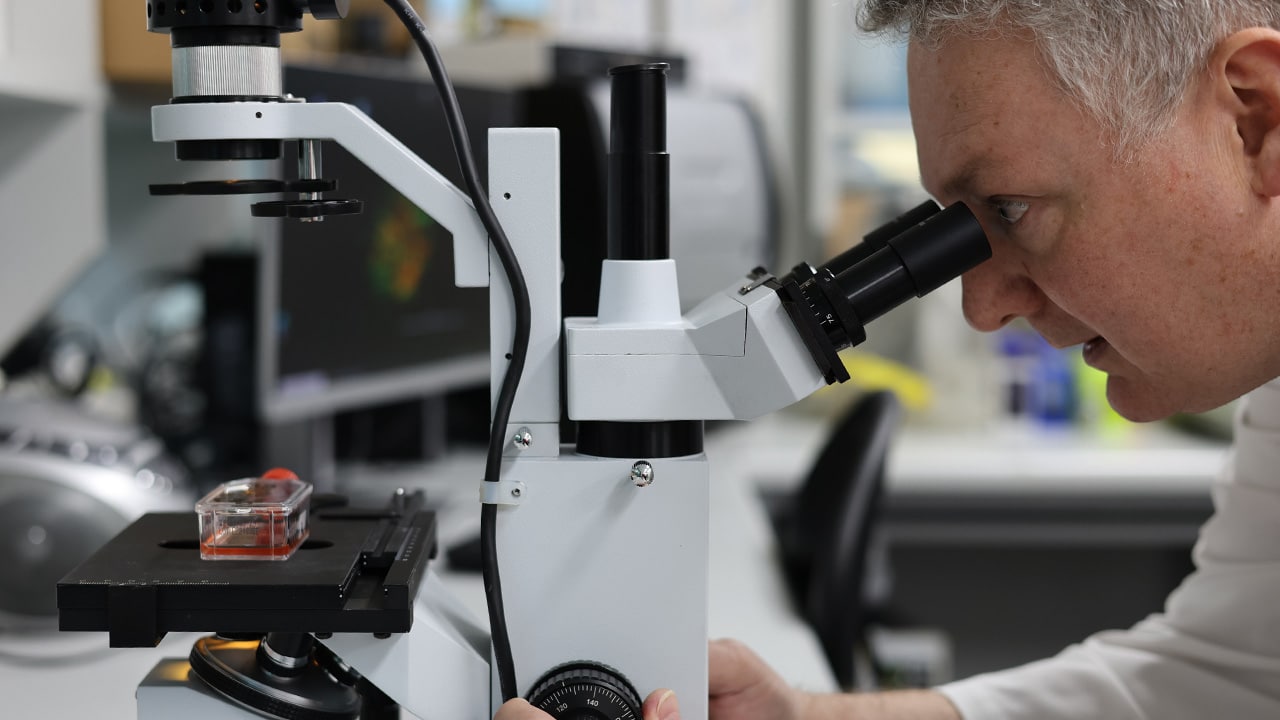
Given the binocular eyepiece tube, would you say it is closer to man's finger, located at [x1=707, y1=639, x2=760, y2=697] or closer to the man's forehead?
the man's forehead

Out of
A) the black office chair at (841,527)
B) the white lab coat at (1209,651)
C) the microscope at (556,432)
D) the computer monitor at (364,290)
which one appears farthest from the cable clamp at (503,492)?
the black office chair at (841,527)

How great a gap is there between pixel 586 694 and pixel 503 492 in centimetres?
12

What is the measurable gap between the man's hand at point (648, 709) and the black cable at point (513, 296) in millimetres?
41

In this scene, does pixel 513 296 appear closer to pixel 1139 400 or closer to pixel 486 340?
pixel 1139 400

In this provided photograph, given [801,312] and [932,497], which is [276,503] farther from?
[932,497]

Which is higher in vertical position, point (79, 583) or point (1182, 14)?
point (1182, 14)

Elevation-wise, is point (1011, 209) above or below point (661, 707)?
above

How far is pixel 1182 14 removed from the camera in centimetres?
70

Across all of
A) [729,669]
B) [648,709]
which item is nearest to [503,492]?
[648,709]

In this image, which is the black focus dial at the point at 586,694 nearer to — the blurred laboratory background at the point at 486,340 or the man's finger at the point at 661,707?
the man's finger at the point at 661,707

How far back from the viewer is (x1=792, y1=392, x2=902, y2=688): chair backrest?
4.83 feet

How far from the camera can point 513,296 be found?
26.4 inches

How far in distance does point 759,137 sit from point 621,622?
1744mm

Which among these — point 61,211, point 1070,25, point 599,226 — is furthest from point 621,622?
point 599,226
